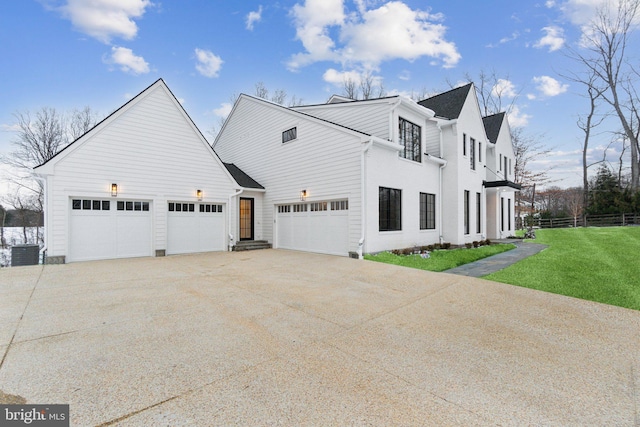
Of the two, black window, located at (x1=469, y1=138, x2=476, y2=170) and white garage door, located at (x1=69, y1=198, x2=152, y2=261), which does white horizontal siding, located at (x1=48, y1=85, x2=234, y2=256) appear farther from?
black window, located at (x1=469, y1=138, x2=476, y2=170)

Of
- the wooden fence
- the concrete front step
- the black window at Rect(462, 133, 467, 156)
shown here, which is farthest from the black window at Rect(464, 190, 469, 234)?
the wooden fence

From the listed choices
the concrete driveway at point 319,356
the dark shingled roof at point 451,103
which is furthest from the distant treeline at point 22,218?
the dark shingled roof at point 451,103

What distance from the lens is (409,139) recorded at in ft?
38.5

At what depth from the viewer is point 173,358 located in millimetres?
2844

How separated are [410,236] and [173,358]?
10.0m

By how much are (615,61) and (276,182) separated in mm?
31832

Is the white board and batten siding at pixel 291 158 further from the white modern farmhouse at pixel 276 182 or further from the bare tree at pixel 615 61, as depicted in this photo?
the bare tree at pixel 615 61

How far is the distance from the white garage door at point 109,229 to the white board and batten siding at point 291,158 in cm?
523

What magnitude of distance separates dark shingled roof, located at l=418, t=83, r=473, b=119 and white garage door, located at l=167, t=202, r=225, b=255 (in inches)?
450

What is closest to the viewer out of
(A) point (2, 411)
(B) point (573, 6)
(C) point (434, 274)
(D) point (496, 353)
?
(A) point (2, 411)

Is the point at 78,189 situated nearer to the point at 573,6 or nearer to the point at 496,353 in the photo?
the point at 496,353

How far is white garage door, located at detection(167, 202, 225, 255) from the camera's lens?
11.0m

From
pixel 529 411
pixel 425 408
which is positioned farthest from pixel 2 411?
pixel 529 411

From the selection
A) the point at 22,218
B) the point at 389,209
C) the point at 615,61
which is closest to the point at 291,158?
the point at 389,209
